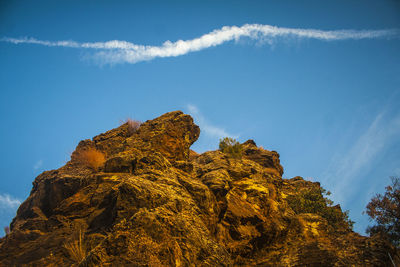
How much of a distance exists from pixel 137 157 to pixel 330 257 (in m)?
9.91

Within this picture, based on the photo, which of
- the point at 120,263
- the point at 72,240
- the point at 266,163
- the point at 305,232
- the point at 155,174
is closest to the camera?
the point at 120,263

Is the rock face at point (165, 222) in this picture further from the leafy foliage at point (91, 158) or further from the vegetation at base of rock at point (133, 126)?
the vegetation at base of rock at point (133, 126)

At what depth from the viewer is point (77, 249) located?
796 cm

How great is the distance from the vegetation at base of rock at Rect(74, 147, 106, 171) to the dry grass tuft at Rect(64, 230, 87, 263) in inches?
266

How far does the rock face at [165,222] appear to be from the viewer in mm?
7422

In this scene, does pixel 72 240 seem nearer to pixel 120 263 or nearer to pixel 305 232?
pixel 120 263

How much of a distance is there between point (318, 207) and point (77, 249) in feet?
54.5

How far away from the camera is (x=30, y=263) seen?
26.2ft

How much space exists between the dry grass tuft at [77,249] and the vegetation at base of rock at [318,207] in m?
15.2

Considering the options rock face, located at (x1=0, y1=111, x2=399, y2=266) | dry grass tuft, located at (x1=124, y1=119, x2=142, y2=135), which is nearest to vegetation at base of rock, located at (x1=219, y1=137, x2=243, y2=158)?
rock face, located at (x1=0, y1=111, x2=399, y2=266)

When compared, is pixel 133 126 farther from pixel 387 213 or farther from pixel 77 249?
pixel 387 213

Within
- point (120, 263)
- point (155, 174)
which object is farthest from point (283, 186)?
point (120, 263)

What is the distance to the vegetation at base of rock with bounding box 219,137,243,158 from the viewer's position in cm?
1802

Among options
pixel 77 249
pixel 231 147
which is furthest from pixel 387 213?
pixel 77 249
